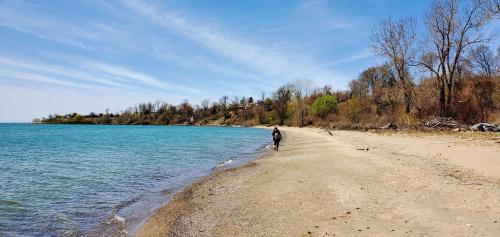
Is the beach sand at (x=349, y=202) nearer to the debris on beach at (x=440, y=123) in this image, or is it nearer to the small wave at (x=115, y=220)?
the small wave at (x=115, y=220)

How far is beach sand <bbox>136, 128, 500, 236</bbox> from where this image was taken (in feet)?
25.1

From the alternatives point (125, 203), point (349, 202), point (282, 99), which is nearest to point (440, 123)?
point (349, 202)

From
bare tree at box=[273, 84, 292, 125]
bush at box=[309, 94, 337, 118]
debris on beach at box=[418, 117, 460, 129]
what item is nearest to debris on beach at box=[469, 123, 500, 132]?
debris on beach at box=[418, 117, 460, 129]

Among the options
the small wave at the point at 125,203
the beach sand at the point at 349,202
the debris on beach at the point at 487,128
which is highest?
the debris on beach at the point at 487,128

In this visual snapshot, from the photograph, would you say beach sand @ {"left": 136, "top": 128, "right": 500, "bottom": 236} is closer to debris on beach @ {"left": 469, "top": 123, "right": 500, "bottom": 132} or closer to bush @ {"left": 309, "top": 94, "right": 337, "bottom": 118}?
debris on beach @ {"left": 469, "top": 123, "right": 500, "bottom": 132}

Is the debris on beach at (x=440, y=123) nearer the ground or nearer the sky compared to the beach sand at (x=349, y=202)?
nearer the sky

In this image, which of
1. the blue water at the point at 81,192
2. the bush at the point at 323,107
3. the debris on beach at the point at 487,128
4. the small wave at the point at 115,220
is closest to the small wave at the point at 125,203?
the blue water at the point at 81,192

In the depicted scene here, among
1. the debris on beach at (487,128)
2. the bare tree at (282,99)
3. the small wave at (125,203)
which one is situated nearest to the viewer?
the small wave at (125,203)

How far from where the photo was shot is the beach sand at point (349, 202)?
766 cm

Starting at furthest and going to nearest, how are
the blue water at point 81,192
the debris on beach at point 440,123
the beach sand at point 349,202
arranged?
the debris on beach at point 440,123 < the blue water at point 81,192 < the beach sand at point 349,202

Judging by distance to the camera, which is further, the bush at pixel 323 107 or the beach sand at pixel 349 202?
the bush at pixel 323 107

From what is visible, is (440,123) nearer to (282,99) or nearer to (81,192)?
(81,192)

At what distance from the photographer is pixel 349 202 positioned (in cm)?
976

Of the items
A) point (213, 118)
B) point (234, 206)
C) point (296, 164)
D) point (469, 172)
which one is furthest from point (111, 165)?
point (213, 118)
